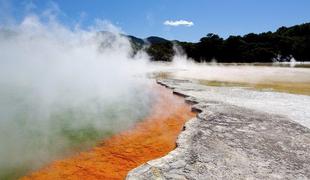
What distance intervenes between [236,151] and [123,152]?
89.2 inches

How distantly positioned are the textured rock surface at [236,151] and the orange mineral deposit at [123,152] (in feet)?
2.40

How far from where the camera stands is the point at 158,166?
511 centimetres

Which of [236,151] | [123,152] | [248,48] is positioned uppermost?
[248,48]

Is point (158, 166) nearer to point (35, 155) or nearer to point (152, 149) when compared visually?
point (152, 149)

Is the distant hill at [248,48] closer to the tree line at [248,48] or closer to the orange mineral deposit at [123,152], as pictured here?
the tree line at [248,48]

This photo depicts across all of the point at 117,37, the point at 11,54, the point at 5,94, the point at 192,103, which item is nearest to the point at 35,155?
the point at 192,103

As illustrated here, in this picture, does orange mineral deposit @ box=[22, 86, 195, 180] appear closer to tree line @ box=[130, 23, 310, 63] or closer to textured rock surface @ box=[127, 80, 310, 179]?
textured rock surface @ box=[127, 80, 310, 179]

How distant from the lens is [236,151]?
5891mm

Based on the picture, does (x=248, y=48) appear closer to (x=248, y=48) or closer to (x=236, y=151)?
(x=248, y=48)

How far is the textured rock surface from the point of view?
16.3 ft

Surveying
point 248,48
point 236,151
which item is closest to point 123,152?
point 236,151

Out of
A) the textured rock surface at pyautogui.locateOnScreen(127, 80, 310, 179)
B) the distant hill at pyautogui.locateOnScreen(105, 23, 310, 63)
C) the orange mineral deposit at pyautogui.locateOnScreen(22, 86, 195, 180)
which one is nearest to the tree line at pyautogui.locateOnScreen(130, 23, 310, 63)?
the distant hill at pyautogui.locateOnScreen(105, 23, 310, 63)

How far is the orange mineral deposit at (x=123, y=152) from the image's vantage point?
229 inches

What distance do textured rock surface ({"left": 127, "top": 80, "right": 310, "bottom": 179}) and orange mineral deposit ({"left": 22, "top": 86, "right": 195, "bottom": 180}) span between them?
731mm
